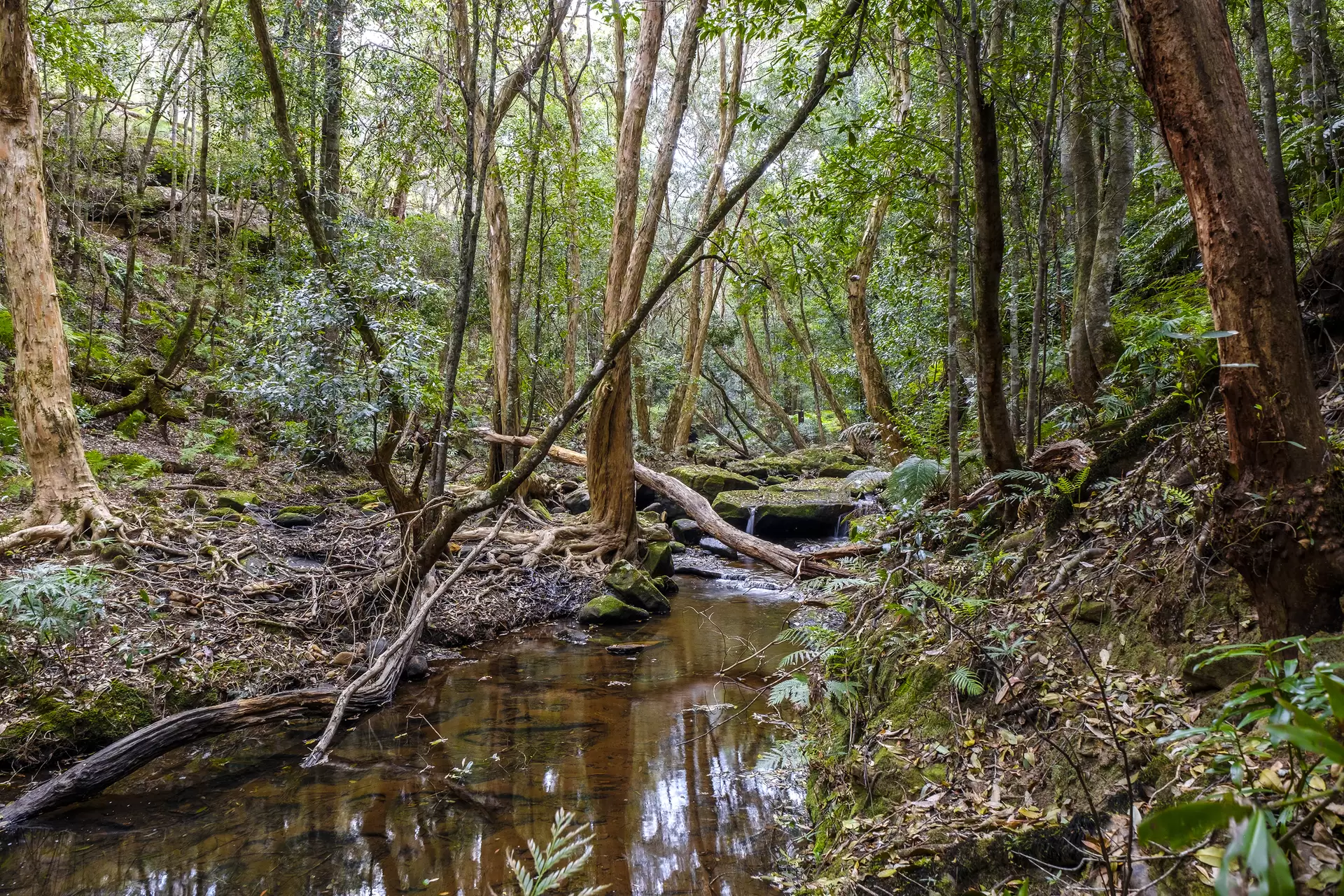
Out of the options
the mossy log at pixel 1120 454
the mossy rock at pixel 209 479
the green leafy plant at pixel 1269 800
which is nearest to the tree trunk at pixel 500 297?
the mossy rock at pixel 209 479

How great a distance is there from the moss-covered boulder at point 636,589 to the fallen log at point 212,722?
2748 mm

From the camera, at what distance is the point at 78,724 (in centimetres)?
466

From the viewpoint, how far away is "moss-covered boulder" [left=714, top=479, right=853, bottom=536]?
40.2ft

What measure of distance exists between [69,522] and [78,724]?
263 cm

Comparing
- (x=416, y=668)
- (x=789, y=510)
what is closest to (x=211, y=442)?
(x=416, y=668)

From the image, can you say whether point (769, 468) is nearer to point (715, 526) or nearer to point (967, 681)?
point (715, 526)

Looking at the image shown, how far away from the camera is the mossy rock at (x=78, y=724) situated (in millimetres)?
4449

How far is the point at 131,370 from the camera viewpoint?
1216 cm

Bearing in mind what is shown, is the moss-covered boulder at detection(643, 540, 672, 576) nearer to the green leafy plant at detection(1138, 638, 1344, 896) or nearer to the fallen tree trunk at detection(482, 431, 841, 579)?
the fallen tree trunk at detection(482, 431, 841, 579)

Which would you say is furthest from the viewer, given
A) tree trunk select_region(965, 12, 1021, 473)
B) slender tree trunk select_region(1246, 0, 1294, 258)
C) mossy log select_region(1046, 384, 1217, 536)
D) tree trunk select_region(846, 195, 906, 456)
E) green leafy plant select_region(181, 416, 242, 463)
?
tree trunk select_region(846, 195, 906, 456)

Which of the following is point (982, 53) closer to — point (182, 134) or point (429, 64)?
point (429, 64)

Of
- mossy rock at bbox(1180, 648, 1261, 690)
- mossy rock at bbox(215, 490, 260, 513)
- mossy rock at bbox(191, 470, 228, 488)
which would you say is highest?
mossy rock at bbox(191, 470, 228, 488)

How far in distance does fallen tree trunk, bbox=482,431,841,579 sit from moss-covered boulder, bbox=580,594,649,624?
1.83 m

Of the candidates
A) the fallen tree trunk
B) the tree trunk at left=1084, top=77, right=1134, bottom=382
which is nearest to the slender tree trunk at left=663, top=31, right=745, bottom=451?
the fallen tree trunk
